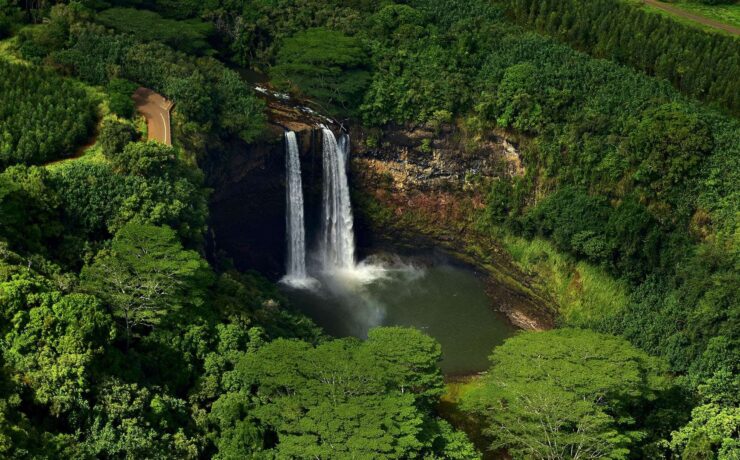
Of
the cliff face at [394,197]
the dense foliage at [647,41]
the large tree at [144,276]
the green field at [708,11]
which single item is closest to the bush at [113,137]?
the large tree at [144,276]

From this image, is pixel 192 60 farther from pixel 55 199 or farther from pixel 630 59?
pixel 630 59

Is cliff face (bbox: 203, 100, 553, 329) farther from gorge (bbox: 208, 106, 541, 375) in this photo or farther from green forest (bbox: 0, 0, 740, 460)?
green forest (bbox: 0, 0, 740, 460)

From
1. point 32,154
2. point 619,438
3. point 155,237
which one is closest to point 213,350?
point 155,237

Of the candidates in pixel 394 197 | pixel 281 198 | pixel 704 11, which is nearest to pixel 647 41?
pixel 704 11

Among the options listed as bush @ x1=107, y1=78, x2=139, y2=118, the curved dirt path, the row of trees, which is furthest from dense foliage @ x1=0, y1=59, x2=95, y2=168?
the curved dirt path

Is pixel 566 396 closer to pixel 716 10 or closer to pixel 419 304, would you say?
pixel 419 304

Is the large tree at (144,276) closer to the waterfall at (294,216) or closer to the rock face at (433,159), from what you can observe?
the waterfall at (294,216)
